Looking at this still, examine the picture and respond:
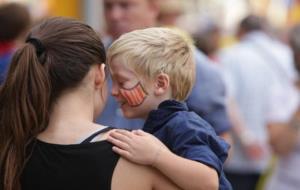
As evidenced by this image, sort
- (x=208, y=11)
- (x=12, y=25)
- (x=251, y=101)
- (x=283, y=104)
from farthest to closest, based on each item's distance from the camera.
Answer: (x=208, y=11) → (x=251, y=101) → (x=283, y=104) → (x=12, y=25)

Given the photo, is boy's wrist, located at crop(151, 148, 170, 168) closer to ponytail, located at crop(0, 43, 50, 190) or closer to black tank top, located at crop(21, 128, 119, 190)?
black tank top, located at crop(21, 128, 119, 190)

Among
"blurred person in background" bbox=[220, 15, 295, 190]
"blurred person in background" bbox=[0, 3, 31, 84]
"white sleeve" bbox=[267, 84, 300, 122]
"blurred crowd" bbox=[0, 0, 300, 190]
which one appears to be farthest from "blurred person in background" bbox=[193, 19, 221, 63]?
"blurred person in background" bbox=[0, 3, 31, 84]

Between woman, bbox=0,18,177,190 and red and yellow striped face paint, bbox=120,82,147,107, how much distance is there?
16 centimetres

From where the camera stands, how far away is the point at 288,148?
210 inches

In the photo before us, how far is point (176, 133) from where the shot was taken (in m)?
2.65

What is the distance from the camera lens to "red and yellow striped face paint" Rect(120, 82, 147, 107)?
9.12ft

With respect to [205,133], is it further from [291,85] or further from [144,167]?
[291,85]

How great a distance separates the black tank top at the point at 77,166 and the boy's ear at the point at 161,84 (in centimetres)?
30

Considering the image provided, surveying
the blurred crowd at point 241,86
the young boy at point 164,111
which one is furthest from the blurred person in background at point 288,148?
the young boy at point 164,111

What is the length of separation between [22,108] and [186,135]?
508 millimetres

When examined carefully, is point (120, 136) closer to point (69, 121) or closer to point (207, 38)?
point (69, 121)

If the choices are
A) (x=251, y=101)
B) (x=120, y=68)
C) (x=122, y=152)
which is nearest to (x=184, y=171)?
(x=122, y=152)

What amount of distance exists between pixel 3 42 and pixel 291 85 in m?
2.53

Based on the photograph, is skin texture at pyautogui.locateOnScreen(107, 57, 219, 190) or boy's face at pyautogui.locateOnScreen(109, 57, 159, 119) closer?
skin texture at pyautogui.locateOnScreen(107, 57, 219, 190)
